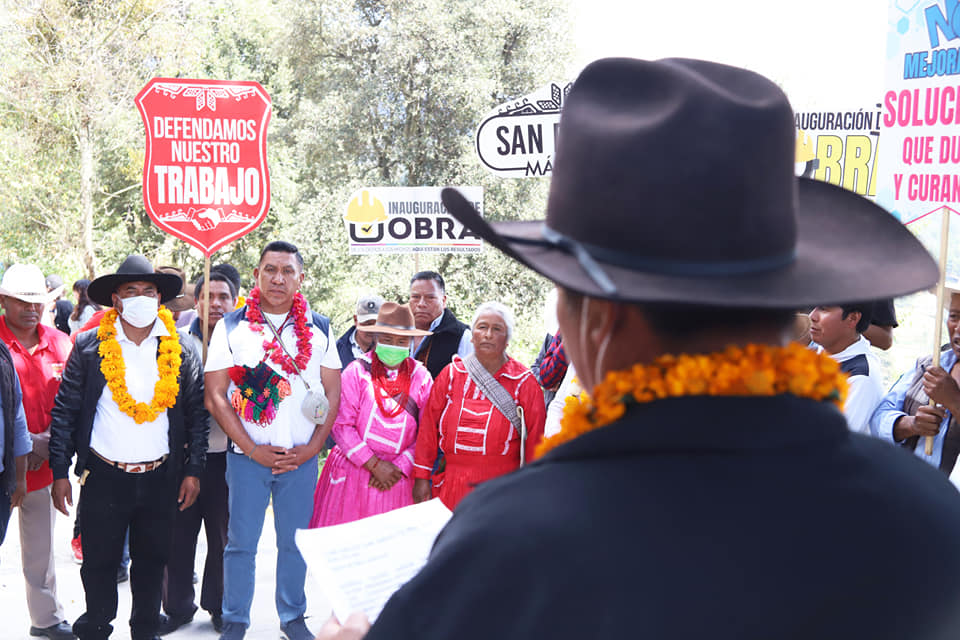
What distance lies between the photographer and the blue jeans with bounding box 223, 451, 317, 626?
5090 millimetres

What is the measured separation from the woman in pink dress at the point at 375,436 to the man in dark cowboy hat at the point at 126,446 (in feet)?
2.59

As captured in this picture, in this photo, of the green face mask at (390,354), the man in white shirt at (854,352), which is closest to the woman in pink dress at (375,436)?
the green face mask at (390,354)

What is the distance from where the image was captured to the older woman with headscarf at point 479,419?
521cm

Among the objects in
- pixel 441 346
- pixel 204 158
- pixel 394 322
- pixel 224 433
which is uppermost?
pixel 204 158

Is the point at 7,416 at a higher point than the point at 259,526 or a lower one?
higher

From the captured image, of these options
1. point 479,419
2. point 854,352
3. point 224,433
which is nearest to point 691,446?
point 854,352

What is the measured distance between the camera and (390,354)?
5.51 metres

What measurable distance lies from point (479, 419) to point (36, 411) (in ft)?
8.69

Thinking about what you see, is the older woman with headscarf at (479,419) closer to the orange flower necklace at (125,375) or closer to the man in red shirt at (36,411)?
the orange flower necklace at (125,375)

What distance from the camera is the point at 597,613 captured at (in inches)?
37.1

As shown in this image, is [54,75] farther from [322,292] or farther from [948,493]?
[948,493]

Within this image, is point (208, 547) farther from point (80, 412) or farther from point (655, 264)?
point (655, 264)

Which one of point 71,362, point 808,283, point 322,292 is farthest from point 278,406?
point 322,292

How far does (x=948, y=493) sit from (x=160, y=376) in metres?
4.47
